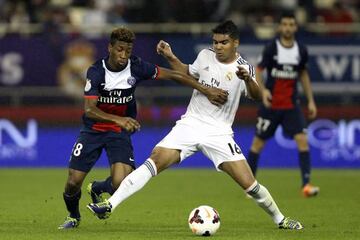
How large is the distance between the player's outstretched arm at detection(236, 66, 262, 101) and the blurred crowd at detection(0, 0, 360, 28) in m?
10.8

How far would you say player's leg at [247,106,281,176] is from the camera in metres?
15.3

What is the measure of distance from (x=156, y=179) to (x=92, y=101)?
26.4ft

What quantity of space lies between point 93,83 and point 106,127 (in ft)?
1.86

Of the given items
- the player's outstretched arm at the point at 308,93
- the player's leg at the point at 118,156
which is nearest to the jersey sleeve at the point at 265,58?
the player's outstretched arm at the point at 308,93

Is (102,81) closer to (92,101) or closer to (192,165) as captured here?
(92,101)

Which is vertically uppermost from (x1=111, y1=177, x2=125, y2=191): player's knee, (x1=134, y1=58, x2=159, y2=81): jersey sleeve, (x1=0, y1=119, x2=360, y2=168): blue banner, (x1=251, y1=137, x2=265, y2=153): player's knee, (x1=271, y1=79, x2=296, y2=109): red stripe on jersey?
(x1=134, y1=58, x2=159, y2=81): jersey sleeve

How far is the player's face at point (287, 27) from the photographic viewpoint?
1472cm

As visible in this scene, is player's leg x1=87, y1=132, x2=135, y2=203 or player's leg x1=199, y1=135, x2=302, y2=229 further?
player's leg x1=87, y1=132, x2=135, y2=203

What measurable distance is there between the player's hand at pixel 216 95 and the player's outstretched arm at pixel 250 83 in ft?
0.86

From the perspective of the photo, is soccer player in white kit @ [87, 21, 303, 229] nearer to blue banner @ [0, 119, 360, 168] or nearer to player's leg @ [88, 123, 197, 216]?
player's leg @ [88, 123, 197, 216]

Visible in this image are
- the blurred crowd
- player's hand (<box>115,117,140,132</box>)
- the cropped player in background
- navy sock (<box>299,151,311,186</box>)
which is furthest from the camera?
the blurred crowd

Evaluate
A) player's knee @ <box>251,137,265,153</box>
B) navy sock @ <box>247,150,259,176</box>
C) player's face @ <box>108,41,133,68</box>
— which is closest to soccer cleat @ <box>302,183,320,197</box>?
navy sock @ <box>247,150,259,176</box>

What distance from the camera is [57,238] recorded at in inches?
391

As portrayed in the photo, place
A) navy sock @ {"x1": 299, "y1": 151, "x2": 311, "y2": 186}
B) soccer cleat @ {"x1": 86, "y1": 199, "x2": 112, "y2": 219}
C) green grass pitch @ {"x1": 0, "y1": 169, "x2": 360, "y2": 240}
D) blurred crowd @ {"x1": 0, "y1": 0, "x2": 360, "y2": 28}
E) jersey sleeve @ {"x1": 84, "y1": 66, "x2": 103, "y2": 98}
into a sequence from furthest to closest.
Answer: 1. blurred crowd @ {"x1": 0, "y1": 0, "x2": 360, "y2": 28}
2. navy sock @ {"x1": 299, "y1": 151, "x2": 311, "y2": 186}
3. green grass pitch @ {"x1": 0, "y1": 169, "x2": 360, "y2": 240}
4. jersey sleeve @ {"x1": 84, "y1": 66, "x2": 103, "y2": 98}
5. soccer cleat @ {"x1": 86, "y1": 199, "x2": 112, "y2": 219}
